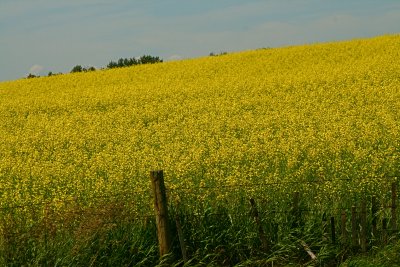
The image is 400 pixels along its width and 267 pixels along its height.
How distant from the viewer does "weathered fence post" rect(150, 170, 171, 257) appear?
793 centimetres

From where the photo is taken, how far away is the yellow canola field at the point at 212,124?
11.0 meters

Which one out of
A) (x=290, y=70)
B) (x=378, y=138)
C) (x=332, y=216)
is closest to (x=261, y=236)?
(x=332, y=216)

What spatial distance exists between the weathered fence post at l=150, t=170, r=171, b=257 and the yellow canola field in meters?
1.61

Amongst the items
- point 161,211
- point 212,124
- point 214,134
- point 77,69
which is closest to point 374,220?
point 161,211

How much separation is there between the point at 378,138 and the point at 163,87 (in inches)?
557

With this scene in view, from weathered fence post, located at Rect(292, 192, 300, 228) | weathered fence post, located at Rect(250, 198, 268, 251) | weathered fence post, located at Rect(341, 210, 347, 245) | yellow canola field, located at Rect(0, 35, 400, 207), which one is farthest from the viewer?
yellow canola field, located at Rect(0, 35, 400, 207)

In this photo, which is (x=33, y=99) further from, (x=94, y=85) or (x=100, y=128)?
(x=100, y=128)

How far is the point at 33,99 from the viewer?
27609mm

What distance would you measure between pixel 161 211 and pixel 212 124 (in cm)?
898

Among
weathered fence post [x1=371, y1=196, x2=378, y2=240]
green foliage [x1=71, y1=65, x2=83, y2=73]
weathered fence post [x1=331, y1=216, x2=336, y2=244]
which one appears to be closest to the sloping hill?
weathered fence post [x1=331, y1=216, x2=336, y2=244]

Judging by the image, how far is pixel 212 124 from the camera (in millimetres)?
16875

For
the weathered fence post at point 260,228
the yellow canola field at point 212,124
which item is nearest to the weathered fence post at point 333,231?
the weathered fence post at point 260,228

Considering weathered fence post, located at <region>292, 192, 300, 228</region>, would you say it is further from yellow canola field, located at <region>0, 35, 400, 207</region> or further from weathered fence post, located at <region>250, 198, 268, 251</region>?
yellow canola field, located at <region>0, 35, 400, 207</region>

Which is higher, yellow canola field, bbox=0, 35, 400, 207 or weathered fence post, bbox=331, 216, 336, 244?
yellow canola field, bbox=0, 35, 400, 207
